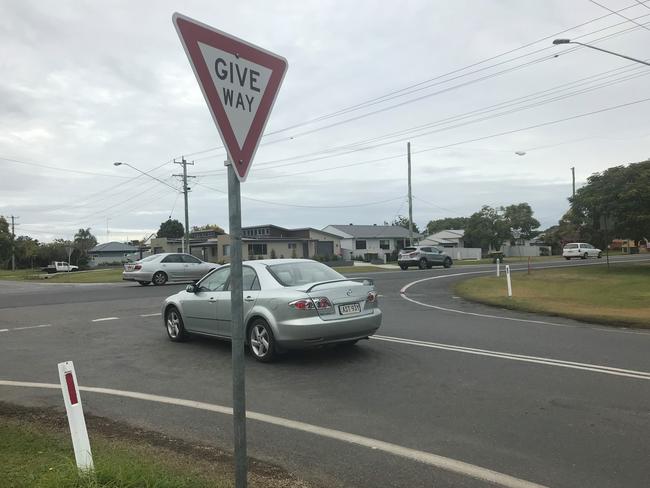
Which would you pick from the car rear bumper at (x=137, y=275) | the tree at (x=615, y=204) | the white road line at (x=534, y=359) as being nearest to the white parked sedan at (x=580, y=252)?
the tree at (x=615, y=204)

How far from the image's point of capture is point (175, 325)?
998 centimetres

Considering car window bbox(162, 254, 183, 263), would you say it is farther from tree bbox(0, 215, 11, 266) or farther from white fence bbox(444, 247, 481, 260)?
tree bbox(0, 215, 11, 266)

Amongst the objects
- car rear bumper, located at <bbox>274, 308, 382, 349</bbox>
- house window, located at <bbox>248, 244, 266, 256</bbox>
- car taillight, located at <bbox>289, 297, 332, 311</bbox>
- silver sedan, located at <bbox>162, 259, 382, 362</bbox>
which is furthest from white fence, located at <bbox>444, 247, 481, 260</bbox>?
car taillight, located at <bbox>289, 297, 332, 311</bbox>

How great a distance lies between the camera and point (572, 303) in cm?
1586

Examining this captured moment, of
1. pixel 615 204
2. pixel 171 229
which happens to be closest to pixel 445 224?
pixel 171 229

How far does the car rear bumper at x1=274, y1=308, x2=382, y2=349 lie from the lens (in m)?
7.57

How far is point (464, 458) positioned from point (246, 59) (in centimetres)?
342

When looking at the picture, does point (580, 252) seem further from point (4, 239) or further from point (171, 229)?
point (171, 229)

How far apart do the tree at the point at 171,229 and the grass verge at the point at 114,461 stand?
112m

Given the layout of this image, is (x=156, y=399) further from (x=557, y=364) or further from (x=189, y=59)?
(x=557, y=364)

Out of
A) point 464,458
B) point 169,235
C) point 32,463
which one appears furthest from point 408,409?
point 169,235

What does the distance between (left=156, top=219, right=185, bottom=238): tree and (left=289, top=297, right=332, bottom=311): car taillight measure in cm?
11037

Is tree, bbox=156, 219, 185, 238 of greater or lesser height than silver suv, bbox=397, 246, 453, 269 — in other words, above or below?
above

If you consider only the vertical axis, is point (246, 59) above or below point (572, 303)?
above
